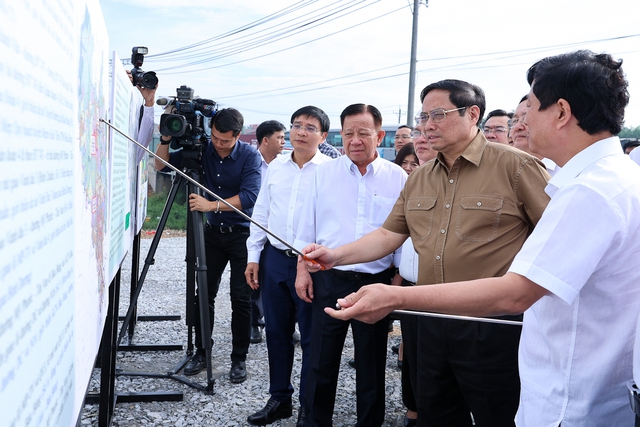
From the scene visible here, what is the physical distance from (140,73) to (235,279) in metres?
1.72

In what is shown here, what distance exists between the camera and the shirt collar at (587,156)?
5.04ft

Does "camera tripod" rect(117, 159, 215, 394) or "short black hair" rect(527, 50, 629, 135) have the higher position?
"short black hair" rect(527, 50, 629, 135)

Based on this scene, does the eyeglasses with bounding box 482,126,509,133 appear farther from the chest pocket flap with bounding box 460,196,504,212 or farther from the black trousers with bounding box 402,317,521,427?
the black trousers with bounding box 402,317,521,427

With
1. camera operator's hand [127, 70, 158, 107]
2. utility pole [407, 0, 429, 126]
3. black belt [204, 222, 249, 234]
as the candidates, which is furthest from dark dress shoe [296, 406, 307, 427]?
utility pole [407, 0, 429, 126]

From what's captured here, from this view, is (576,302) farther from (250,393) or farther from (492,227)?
(250,393)

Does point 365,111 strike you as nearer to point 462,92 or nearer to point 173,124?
point 462,92

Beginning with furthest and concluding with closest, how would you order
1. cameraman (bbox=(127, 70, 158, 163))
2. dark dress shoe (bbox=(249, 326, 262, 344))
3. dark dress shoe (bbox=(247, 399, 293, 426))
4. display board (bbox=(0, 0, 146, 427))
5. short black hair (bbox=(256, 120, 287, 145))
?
short black hair (bbox=(256, 120, 287, 145)) < dark dress shoe (bbox=(249, 326, 262, 344)) < cameraman (bbox=(127, 70, 158, 163)) < dark dress shoe (bbox=(247, 399, 293, 426)) < display board (bbox=(0, 0, 146, 427))

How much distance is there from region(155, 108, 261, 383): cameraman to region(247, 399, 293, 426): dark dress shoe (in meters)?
0.71

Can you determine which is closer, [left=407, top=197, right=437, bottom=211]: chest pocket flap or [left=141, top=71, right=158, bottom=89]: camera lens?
[left=407, top=197, right=437, bottom=211]: chest pocket flap

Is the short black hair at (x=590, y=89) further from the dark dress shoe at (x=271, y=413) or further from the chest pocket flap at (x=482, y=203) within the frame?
the dark dress shoe at (x=271, y=413)

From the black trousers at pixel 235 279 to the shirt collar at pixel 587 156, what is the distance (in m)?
3.17

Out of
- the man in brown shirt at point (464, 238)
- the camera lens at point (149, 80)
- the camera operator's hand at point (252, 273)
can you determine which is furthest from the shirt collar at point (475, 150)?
the camera lens at point (149, 80)

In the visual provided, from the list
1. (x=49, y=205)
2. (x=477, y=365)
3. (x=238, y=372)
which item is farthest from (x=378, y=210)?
(x=49, y=205)

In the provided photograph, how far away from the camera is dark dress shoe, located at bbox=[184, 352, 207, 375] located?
14.4 feet
